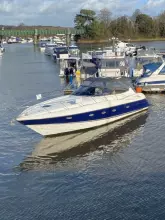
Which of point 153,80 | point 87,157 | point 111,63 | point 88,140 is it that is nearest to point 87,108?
point 88,140

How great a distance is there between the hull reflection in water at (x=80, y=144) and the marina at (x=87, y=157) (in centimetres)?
4

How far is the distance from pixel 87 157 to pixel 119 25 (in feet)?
501

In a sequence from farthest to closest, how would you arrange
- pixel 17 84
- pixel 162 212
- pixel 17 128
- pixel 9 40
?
pixel 9 40
pixel 17 84
pixel 17 128
pixel 162 212

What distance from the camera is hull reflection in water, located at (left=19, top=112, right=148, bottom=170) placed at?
16.1 meters

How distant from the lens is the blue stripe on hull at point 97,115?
18297 millimetres

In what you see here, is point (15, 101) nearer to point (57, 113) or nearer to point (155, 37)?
point (57, 113)

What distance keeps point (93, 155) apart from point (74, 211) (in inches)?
196

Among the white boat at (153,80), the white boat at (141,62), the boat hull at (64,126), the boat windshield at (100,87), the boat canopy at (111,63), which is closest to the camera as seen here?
the boat hull at (64,126)

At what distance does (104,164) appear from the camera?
604 inches

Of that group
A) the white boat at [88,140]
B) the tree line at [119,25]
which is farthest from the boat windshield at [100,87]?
the tree line at [119,25]

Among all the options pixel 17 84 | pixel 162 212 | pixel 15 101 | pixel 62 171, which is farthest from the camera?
pixel 17 84

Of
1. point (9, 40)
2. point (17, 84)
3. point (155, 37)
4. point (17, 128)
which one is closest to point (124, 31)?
point (155, 37)

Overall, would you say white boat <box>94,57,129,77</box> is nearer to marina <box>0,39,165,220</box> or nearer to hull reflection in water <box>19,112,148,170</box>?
marina <box>0,39,165,220</box>

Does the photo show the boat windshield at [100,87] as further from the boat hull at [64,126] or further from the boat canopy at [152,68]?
the boat canopy at [152,68]
